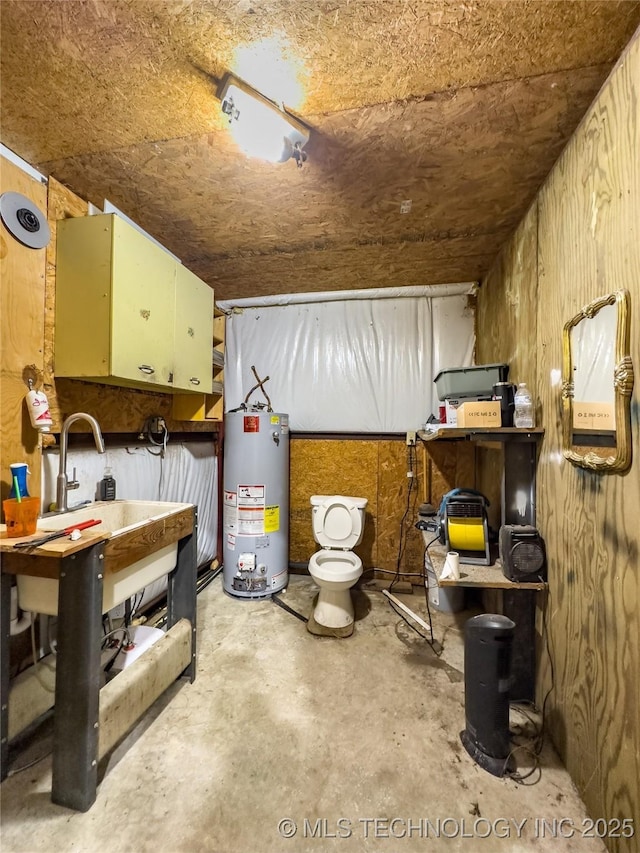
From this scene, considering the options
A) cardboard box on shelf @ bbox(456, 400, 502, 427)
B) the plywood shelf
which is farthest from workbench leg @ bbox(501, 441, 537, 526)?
cardboard box on shelf @ bbox(456, 400, 502, 427)

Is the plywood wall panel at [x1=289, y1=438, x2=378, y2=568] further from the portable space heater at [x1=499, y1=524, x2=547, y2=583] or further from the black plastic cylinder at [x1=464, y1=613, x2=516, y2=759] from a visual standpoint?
the black plastic cylinder at [x1=464, y1=613, x2=516, y2=759]

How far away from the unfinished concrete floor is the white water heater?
2.22 ft

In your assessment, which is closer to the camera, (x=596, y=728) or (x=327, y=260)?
(x=596, y=728)

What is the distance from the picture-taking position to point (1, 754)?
1.18 metres

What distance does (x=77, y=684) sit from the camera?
110cm

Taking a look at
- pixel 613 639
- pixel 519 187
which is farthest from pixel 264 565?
pixel 519 187

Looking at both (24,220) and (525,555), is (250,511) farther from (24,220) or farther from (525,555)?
(24,220)

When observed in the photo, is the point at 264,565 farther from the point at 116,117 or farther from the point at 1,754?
the point at 116,117

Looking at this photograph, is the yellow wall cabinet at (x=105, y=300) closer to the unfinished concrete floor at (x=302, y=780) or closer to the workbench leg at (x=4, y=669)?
the workbench leg at (x=4, y=669)

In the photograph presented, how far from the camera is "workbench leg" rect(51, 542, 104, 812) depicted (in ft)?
3.59

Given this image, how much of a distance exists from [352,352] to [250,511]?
5.01 ft

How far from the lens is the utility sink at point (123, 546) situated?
1.20 metres

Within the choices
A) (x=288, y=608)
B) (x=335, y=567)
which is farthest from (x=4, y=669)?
(x=335, y=567)

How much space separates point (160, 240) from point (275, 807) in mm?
2779
